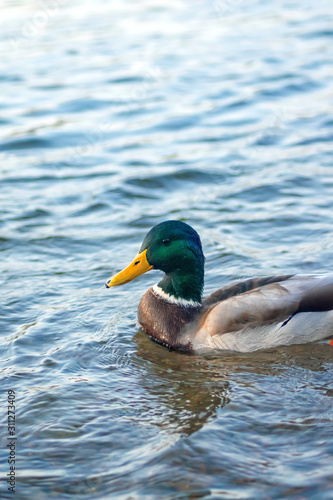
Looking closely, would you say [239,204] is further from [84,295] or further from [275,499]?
[275,499]

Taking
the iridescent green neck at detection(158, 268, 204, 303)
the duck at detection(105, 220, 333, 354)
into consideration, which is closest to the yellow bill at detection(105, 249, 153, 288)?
the duck at detection(105, 220, 333, 354)

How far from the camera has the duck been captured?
6086 millimetres

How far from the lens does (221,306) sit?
616cm

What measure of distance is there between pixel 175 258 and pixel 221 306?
0.59m

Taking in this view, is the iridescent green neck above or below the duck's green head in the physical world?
below

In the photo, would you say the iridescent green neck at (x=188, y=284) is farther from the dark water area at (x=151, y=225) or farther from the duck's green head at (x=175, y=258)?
the dark water area at (x=151, y=225)

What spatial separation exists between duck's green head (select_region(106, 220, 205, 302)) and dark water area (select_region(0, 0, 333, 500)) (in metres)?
0.60

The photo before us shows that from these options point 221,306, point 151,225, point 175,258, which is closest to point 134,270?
point 175,258

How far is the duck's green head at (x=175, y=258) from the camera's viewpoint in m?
6.30

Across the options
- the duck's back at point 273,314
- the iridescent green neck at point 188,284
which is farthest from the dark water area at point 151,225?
the iridescent green neck at point 188,284

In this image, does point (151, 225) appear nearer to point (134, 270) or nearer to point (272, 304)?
point (134, 270)

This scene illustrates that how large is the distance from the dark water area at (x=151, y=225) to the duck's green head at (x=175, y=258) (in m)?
0.60

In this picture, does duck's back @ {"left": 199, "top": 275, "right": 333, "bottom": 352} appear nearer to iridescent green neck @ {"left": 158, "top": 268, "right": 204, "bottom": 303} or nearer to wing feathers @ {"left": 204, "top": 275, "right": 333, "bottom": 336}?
wing feathers @ {"left": 204, "top": 275, "right": 333, "bottom": 336}

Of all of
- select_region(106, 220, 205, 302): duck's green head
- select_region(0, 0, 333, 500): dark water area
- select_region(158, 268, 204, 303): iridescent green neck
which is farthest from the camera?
select_region(158, 268, 204, 303): iridescent green neck
